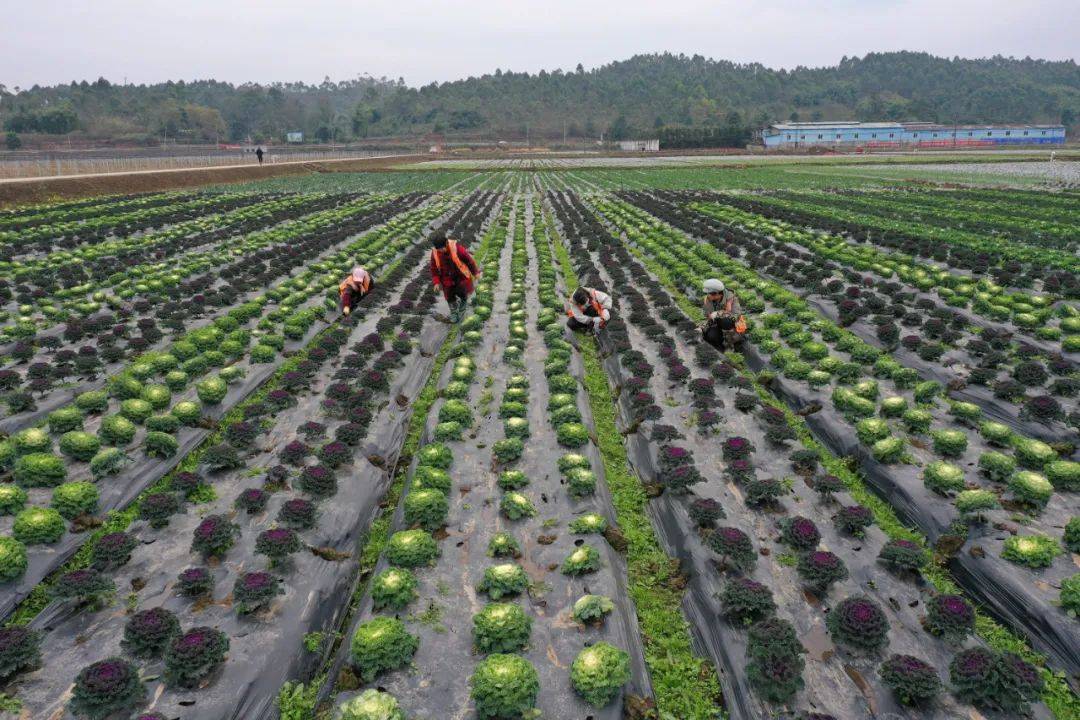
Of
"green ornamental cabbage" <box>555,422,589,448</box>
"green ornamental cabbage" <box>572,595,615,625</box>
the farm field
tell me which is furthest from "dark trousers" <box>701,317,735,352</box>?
"green ornamental cabbage" <box>572,595,615,625</box>

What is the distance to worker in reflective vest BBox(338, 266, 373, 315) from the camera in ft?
45.9

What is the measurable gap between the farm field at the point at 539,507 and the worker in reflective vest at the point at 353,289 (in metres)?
0.57

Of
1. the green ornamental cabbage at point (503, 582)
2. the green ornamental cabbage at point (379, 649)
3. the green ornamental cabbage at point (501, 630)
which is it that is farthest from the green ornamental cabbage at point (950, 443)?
the green ornamental cabbage at point (379, 649)

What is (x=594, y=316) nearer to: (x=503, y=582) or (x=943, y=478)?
(x=943, y=478)

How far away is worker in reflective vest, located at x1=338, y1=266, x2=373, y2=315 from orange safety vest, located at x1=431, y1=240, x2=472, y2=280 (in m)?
2.15

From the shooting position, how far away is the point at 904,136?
132m

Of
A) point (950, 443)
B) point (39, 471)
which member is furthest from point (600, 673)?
point (39, 471)

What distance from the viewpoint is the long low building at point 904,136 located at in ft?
415

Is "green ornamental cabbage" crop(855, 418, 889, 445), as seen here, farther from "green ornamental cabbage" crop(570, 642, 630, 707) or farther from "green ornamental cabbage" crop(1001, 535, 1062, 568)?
"green ornamental cabbage" crop(570, 642, 630, 707)

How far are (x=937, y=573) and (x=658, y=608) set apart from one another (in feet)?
11.1

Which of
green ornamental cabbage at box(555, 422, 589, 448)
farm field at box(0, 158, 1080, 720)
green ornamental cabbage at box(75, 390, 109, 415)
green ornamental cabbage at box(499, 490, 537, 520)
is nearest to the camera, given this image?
farm field at box(0, 158, 1080, 720)

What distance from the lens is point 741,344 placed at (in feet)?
44.1

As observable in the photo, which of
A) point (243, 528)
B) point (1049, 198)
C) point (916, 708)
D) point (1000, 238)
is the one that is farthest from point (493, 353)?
point (1049, 198)

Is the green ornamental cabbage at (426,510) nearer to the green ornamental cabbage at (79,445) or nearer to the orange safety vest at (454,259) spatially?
the green ornamental cabbage at (79,445)
